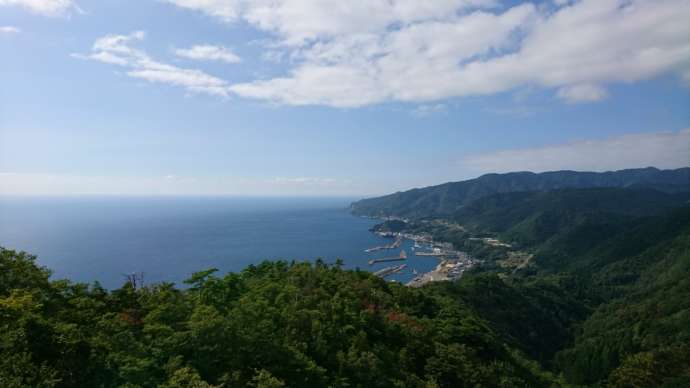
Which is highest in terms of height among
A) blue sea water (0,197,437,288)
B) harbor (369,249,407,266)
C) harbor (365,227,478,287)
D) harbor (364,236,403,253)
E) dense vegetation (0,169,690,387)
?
dense vegetation (0,169,690,387)

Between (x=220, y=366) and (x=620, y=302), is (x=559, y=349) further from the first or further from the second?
(x=220, y=366)

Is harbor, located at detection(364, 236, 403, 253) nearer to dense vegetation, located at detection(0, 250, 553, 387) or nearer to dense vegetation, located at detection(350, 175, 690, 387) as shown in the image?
dense vegetation, located at detection(350, 175, 690, 387)

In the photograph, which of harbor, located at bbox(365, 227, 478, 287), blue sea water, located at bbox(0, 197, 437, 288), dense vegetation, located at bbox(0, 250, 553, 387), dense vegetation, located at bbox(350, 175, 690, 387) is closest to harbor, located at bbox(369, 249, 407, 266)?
harbor, located at bbox(365, 227, 478, 287)

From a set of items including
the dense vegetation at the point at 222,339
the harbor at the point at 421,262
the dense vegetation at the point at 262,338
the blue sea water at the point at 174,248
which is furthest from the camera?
the harbor at the point at 421,262

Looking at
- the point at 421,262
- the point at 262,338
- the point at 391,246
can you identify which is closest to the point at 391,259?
the point at 421,262

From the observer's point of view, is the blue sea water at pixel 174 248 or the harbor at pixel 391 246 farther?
the harbor at pixel 391 246

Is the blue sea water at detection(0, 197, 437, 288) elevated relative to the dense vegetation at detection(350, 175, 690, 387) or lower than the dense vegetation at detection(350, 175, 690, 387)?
elevated

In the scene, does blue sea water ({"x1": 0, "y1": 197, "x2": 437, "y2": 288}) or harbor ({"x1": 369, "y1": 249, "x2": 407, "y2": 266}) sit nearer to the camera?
blue sea water ({"x1": 0, "y1": 197, "x2": 437, "y2": 288})

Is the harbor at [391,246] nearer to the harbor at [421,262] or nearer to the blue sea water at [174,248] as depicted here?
the harbor at [421,262]

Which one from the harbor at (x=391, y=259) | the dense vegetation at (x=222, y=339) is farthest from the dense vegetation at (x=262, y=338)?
the harbor at (x=391, y=259)

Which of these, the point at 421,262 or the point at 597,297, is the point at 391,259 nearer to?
the point at 421,262

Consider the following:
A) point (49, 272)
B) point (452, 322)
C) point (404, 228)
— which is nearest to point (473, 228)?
point (404, 228)
